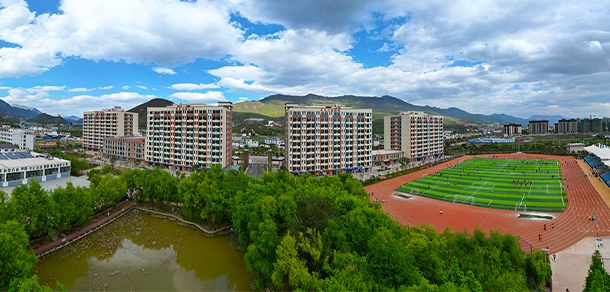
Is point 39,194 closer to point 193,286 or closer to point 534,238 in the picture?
point 193,286

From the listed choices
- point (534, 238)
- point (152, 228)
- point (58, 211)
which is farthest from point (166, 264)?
point (534, 238)

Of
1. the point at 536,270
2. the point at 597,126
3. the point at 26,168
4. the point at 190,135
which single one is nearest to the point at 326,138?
the point at 190,135

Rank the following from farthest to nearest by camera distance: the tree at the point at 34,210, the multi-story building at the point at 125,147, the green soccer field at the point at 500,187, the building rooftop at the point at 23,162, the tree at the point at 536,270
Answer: the multi-story building at the point at 125,147, the green soccer field at the point at 500,187, the building rooftop at the point at 23,162, the tree at the point at 34,210, the tree at the point at 536,270

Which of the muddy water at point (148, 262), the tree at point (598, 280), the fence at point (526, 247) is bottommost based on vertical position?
the muddy water at point (148, 262)

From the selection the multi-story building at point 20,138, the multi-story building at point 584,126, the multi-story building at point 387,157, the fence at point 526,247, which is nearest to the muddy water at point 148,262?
the fence at point 526,247

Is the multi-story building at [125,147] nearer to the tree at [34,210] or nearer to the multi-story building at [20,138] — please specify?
the multi-story building at [20,138]

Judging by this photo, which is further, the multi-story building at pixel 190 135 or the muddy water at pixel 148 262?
the multi-story building at pixel 190 135

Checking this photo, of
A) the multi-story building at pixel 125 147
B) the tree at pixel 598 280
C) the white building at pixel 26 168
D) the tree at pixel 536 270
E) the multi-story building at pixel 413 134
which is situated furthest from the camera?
the multi-story building at pixel 413 134
